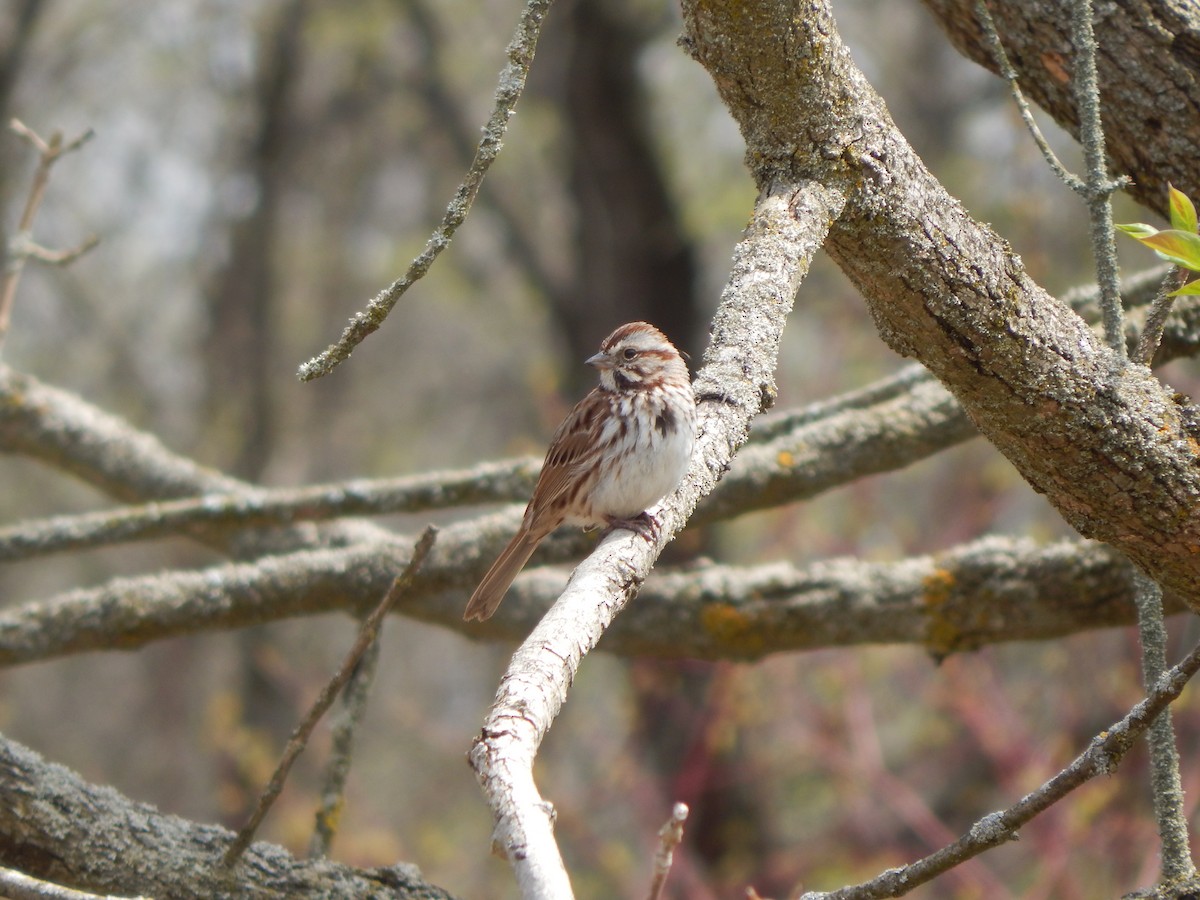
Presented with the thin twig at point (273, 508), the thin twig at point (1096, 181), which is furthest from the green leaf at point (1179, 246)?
the thin twig at point (273, 508)

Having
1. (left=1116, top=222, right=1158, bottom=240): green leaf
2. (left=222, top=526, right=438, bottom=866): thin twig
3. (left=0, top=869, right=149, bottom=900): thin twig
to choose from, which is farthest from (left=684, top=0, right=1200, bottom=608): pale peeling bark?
(left=0, top=869, right=149, bottom=900): thin twig

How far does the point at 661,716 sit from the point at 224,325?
6.99 meters

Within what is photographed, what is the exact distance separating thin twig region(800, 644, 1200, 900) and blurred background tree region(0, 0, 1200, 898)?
557 cm

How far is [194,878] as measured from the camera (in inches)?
105

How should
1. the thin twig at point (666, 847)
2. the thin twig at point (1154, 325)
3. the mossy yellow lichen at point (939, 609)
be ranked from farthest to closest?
the mossy yellow lichen at point (939, 609) < the thin twig at point (1154, 325) < the thin twig at point (666, 847)

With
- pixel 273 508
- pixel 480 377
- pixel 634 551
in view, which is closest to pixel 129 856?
pixel 634 551

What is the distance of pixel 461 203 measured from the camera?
1.86 meters

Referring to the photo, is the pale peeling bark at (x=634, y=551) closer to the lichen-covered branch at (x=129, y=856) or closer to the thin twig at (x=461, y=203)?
the thin twig at (x=461, y=203)

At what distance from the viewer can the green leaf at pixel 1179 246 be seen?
197 centimetres

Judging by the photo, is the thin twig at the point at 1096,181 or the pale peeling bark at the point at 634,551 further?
the thin twig at the point at 1096,181

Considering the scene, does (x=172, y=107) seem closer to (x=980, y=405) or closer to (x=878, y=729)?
(x=878, y=729)

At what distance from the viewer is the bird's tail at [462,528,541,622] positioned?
3.81 m

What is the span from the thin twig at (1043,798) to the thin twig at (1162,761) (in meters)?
0.33

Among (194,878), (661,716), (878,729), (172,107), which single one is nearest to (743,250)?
(194,878)
